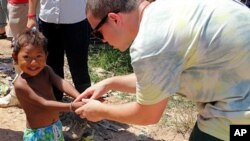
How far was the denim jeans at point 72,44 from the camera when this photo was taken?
348 cm

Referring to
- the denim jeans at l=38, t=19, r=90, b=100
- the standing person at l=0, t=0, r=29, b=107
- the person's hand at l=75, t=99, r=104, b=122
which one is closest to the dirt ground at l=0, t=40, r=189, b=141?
the standing person at l=0, t=0, r=29, b=107

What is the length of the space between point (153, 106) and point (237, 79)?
0.33 metres

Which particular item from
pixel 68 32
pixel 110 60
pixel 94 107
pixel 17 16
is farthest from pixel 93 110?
pixel 110 60

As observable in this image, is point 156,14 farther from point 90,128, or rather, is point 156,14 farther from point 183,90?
point 90,128

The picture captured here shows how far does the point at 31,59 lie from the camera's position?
9.36ft

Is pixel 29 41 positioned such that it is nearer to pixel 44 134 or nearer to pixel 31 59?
pixel 31 59

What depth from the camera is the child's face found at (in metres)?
2.84

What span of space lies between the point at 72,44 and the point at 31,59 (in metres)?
0.69

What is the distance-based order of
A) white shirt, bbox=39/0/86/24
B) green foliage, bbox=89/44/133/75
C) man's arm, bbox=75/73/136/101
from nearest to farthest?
man's arm, bbox=75/73/136/101 < white shirt, bbox=39/0/86/24 < green foliage, bbox=89/44/133/75

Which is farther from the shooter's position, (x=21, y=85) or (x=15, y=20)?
(x=15, y=20)

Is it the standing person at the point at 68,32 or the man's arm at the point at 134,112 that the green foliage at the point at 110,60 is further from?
the man's arm at the point at 134,112

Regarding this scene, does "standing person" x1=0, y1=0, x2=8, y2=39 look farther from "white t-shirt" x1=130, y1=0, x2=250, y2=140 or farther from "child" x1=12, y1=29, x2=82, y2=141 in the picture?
"white t-shirt" x1=130, y1=0, x2=250, y2=140

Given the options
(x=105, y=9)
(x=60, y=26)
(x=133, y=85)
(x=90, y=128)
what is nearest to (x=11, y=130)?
(x=90, y=128)

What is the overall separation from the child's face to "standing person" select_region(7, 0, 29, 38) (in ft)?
4.58
